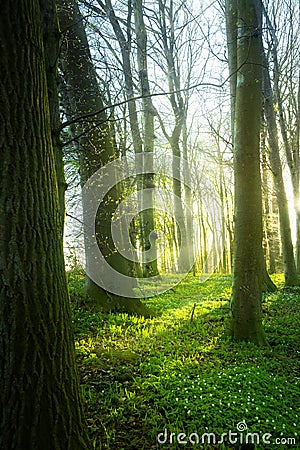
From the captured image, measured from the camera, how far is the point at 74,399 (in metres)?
2.17

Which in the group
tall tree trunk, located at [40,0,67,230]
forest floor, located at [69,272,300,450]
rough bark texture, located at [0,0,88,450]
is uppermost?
tall tree trunk, located at [40,0,67,230]

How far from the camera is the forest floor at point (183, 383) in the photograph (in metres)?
2.85

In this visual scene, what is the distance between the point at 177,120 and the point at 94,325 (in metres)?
11.2

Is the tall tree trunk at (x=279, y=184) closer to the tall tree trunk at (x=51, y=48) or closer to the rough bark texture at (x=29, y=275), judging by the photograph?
the tall tree trunk at (x=51, y=48)

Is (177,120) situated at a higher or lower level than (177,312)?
higher

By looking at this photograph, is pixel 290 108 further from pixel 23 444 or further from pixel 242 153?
pixel 23 444

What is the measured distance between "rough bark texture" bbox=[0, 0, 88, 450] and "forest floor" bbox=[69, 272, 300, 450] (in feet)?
3.27

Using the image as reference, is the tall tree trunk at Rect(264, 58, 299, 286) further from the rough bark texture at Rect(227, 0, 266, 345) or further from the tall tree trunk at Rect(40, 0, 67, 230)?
the tall tree trunk at Rect(40, 0, 67, 230)

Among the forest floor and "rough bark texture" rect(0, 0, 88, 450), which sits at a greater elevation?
"rough bark texture" rect(0, 0, 88, 450)

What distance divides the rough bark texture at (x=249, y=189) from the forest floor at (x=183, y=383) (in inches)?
21.1

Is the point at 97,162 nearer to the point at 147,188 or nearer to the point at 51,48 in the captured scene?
the point at 51,48

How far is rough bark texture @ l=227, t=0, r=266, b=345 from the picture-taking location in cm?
507

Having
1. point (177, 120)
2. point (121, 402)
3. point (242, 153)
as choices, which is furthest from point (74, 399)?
point (177, 120)

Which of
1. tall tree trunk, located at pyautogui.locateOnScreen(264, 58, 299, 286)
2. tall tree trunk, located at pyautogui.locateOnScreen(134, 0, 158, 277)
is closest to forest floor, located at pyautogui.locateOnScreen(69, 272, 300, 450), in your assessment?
tall tree trunk, located at pyautogui.locateOnScreen(264, 58, 299, 286)
